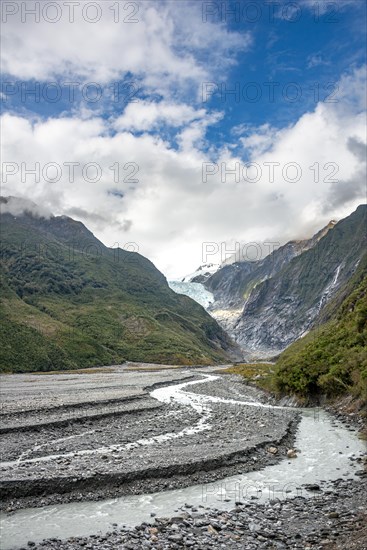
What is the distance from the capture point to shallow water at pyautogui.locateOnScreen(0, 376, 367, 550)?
603 inches

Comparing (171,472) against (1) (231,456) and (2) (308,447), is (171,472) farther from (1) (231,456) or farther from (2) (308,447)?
(2) (308,447)

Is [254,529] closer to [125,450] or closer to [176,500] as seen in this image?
[176,500]

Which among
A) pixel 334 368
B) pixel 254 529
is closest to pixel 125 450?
pixel 254 529

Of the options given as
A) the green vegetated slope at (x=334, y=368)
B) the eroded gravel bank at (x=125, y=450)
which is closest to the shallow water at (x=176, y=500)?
the eroded gravel bank at (x=125, y=450)

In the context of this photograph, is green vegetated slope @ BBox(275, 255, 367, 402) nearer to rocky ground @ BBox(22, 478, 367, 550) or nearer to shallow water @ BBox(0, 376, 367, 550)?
shallow water @ BBox(0, 376, 367, 550)

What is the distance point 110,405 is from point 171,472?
2784 cm

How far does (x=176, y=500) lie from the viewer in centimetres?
1852

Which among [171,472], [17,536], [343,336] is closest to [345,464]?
[171,472]

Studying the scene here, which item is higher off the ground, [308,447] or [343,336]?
[343,336]

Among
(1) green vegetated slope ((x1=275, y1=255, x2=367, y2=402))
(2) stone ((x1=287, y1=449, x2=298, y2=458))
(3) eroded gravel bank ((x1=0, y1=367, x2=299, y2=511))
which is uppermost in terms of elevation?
(1) green vegetated slope ((x1=275, y1=255, x2=367, y2=402))

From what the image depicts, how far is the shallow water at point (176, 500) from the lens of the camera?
15316 mm

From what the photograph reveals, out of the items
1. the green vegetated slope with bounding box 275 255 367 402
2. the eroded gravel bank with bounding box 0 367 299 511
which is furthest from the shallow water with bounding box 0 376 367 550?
the green vegetated slope with bounding box 275 255 367 402

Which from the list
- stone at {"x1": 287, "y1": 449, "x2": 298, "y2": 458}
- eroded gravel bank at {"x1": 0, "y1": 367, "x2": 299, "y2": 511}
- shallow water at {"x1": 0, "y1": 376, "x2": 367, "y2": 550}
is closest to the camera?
shallow water at {"x1": 0, "y1": 376, "x2": 367, "y2": 550}

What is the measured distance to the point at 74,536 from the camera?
1456 centimetres
